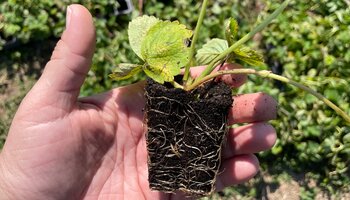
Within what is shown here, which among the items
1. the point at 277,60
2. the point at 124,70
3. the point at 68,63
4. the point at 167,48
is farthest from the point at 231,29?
the point at 277,60

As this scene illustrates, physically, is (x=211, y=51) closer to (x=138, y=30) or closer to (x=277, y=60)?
(x=138, y=30)

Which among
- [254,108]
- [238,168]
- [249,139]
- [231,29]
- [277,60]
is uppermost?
[231,29]

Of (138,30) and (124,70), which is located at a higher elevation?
(138,30)

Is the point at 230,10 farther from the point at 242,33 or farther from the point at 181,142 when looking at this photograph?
the point at 181,142

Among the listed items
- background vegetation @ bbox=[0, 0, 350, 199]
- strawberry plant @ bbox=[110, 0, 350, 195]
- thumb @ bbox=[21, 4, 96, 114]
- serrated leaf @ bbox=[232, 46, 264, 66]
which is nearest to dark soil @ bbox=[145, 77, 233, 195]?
strawberry plant @ bbox=[110, 0, 350, 195]

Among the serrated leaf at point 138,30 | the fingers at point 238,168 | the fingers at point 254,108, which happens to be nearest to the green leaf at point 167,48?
the serrated leaf at point 138,30

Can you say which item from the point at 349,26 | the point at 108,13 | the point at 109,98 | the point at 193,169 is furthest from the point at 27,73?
the point at 349,26

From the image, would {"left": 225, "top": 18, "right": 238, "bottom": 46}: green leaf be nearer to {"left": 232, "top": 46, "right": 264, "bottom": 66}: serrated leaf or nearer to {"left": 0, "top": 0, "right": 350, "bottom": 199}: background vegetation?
{"left": 232, "top": 46, "right": 264, "bottom": 66}: serrated leaf
